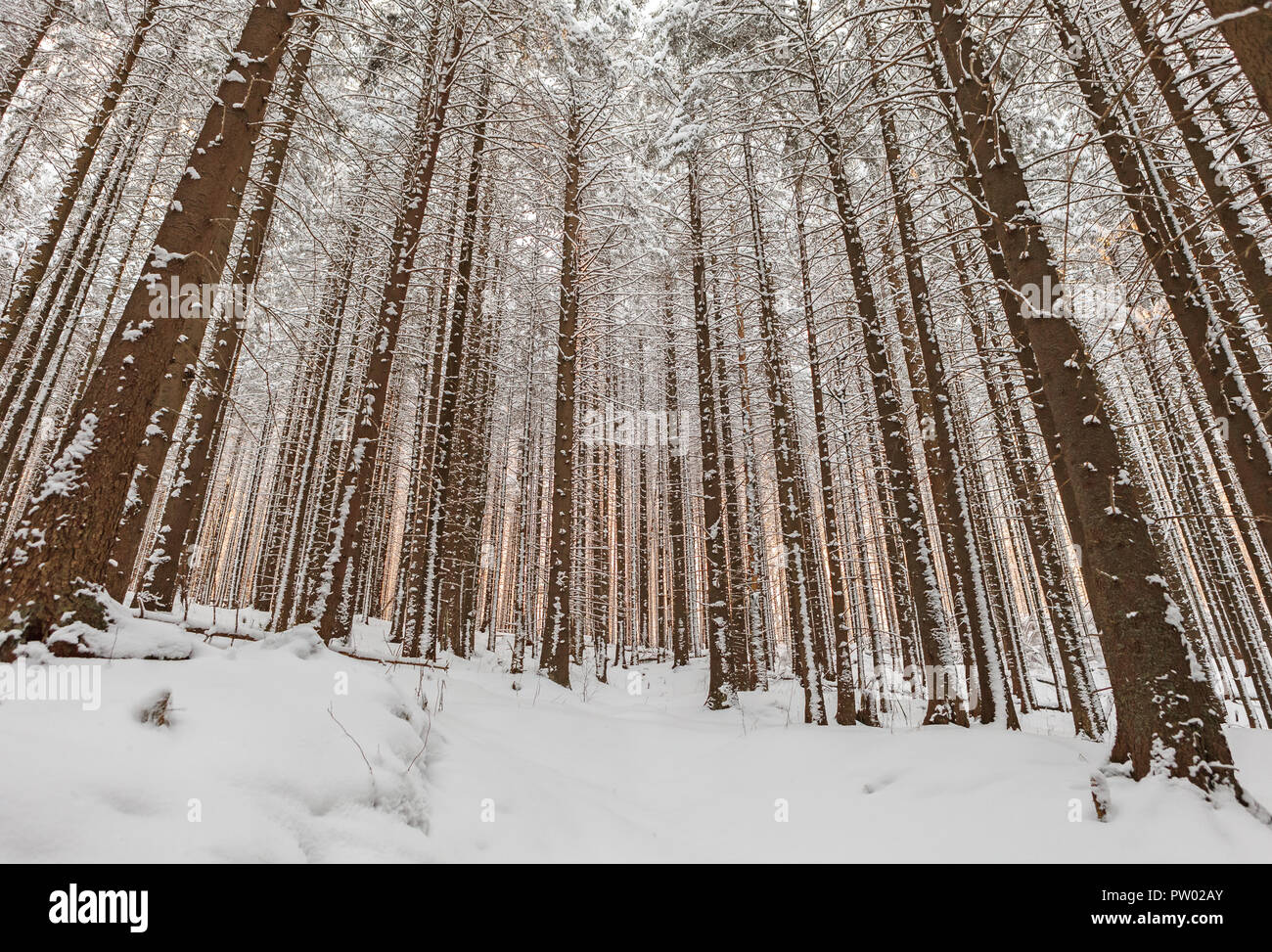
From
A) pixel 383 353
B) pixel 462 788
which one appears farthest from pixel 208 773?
pixel 383 353

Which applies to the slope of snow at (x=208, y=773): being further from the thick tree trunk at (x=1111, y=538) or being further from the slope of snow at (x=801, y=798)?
the thick tree trunk at (x=1111, y=538)

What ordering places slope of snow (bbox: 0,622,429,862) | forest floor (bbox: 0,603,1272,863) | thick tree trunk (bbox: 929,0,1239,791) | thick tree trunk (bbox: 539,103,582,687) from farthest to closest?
thick tree trunk (bbox: 539,103,582,687) < thick tree trunk (bbox: 929,0,1239,791) < forest floor (bbox: 0,603,1272,863) < slope of snow (bbox: 0,622,429,862)

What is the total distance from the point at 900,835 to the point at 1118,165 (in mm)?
8005

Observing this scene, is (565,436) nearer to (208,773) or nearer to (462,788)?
(462,788)

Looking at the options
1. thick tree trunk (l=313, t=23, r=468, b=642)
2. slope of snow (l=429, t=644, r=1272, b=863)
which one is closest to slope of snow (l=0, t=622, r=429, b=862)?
slope of snow (l=429, t=644, r=1272, b=863)

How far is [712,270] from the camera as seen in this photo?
11.6m

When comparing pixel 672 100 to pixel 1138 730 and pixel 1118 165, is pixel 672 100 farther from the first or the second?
pixel 1138 730

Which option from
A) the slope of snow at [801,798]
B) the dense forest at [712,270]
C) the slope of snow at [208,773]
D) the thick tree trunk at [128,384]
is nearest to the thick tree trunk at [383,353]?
the dense forest at [712,270]

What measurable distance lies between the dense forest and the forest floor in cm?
68

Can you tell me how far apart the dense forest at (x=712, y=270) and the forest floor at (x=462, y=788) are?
2.22 ft

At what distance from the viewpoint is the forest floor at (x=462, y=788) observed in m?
2.04

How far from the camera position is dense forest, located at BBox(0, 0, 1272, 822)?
395 centimetres

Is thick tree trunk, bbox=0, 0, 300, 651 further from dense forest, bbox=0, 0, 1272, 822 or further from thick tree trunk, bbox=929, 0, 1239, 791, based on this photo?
thick tree trunk, bbox=929, 0, 1239, 791

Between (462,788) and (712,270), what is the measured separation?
10.6m
